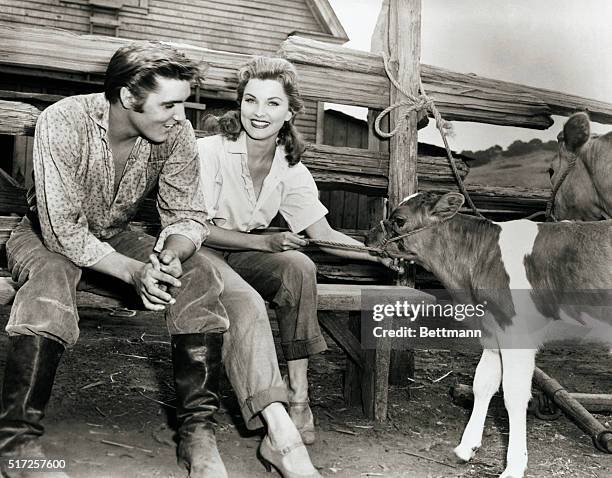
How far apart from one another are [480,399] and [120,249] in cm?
178

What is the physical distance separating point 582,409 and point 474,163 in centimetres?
1483

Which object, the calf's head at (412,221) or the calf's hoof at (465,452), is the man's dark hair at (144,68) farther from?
the calf's hoof at (465,452)

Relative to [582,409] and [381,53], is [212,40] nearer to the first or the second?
[381,53]

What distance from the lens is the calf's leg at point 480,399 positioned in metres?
3.04

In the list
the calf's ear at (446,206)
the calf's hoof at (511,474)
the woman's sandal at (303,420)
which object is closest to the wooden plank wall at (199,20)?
the calf's ear at (446,206)

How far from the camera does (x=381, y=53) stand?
3.95m

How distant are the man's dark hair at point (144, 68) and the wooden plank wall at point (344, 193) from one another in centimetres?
624

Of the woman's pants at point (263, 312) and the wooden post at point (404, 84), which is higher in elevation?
the wooden post at point (404, 84)

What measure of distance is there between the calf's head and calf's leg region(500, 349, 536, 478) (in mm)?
A: 702

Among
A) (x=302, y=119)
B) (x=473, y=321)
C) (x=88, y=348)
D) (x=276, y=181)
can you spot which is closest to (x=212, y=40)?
(x=302, y=119)

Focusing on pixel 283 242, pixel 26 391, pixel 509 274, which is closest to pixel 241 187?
pixel 283 242

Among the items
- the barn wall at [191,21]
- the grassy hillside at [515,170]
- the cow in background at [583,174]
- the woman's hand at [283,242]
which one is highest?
the barn wall at [191,21]

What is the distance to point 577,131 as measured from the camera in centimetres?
376

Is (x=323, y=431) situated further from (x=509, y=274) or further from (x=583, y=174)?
(x=583, y=174)
